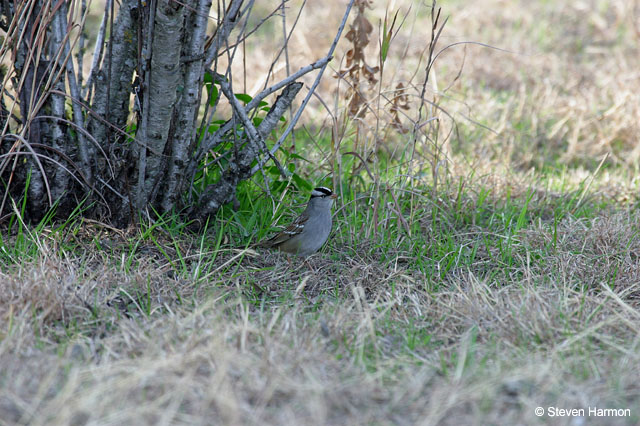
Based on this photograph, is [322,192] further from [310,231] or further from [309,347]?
[309,347]

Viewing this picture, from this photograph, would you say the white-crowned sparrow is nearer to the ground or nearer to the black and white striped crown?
the black and white striped crown

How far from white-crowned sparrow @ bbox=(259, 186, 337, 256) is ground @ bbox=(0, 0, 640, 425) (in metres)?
0.15

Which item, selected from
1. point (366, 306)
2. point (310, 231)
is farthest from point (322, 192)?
point (366, 306)

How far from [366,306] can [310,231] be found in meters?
1.08

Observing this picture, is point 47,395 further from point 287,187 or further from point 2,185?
point 287,187

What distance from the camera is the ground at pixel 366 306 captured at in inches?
97.4

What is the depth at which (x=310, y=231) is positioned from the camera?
13.8 feet

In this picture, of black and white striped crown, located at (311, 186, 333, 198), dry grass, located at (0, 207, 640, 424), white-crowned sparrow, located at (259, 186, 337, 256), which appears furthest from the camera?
black and white striped crown, located at (311, 186, 333, 198)

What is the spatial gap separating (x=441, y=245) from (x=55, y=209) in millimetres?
2518

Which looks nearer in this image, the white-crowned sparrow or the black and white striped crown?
the white-crowned sparrow

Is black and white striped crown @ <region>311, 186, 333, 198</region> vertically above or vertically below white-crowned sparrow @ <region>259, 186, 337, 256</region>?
above

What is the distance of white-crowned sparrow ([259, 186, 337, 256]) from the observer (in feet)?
13.8

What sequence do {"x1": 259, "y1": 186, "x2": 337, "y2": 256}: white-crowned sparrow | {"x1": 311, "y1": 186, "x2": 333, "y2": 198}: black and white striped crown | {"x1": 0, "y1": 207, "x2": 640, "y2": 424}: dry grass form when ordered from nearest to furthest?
{"x1": 0, "y1": 207, "x2": 640, "y2": 424}: dry grass < {"x1": 259, "y1": 186, "x2": 337, "y2": 256}: white-crowned sparrow < {"x1": 311, "y1": 186, "x2": 333, "y2": 198}: black and white striped crown

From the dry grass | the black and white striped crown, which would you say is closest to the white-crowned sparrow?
the black and white striped crown
